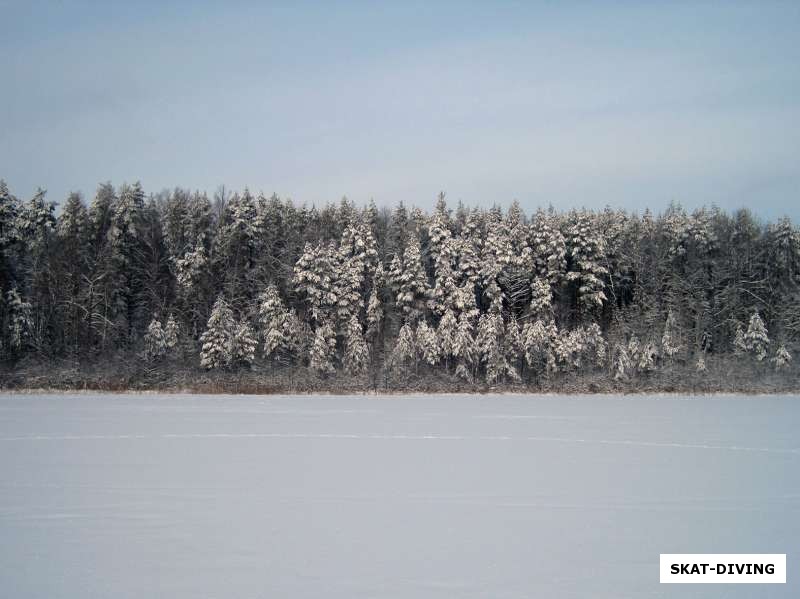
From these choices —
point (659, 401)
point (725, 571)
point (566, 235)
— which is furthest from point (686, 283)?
point (725, 571)

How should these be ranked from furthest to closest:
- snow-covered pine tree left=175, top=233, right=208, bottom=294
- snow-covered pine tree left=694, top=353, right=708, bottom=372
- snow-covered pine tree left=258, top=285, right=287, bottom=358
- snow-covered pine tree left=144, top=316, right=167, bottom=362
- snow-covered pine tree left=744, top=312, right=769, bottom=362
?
1. snow-covered pine tree left=175, top=233, right=208, bottom=294
2. snow-covered pine tree left=744, top=312, right=769, bottom=362
3. snow-covered pine tree left=258, top=285, right=287, bottom=358
4. snow-covered pine tree left=144, top=316, right=167, bottom=362
5. snow-covered pine tree left=694, top=353, right=708, bottom=372

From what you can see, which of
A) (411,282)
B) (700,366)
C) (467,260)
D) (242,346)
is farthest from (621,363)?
(242,346)

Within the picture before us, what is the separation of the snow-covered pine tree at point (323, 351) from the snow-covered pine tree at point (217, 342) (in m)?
6.08

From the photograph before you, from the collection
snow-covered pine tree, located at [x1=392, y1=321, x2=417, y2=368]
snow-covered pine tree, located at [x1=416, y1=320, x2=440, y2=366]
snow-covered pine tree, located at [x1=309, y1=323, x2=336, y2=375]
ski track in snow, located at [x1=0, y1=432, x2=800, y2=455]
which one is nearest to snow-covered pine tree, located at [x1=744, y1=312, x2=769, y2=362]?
snow-covered pine tree, located at [x1=416, y1=320, x2=440, y2=366]

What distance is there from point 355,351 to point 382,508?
135 ft

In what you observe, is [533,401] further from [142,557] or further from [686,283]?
[142,557]

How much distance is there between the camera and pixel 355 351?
53.5 m

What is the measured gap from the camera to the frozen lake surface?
344 inches

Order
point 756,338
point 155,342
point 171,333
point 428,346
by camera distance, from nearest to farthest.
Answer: point 428,346 → point 155,342 → point 171,333 → point 756,338

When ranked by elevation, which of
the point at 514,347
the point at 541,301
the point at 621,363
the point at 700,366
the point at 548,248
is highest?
the point at 548,248

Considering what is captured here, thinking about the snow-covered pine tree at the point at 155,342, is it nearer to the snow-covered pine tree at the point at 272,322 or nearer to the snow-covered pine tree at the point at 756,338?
the snow-covered pine tree at the point at 272,322

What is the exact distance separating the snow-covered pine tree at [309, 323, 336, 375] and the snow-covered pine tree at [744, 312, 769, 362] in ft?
104

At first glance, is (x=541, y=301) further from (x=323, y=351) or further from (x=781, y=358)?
(x=781, y=358)

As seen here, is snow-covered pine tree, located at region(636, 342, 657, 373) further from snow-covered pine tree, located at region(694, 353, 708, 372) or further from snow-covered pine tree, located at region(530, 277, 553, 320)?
snow-covered pine tree, located at region(530, 277, 553, 320)
